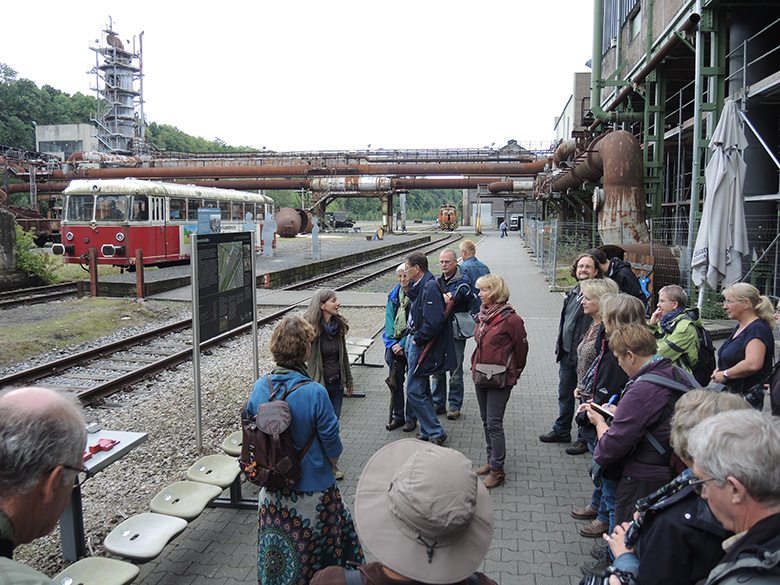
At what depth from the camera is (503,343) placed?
A: 17.2ft

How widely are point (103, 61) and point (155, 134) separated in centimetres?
2637

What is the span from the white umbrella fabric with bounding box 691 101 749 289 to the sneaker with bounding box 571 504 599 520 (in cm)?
613

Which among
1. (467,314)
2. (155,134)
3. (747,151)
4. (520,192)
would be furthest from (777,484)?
(155,134)

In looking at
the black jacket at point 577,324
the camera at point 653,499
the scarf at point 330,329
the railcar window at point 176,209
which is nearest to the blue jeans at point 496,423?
the black jacket at point 577,324

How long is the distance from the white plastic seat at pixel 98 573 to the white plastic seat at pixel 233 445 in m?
1.63

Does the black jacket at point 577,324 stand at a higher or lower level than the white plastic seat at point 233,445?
higher

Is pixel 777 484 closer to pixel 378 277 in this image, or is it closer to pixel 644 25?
pixel 644 25

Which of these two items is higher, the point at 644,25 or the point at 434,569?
the point at 644,25

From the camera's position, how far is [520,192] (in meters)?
46.7

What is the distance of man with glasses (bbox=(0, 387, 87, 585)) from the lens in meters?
1.71

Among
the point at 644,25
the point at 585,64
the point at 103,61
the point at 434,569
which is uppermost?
the point at 103,61

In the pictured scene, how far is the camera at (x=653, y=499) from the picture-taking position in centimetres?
234

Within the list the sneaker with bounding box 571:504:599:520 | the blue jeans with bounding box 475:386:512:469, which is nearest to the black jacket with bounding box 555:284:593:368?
the blue jeans with bounding box 475:386:512:469

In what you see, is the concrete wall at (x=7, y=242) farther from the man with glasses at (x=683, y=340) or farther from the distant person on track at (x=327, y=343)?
the man with glasses at (x=683, y=340)
